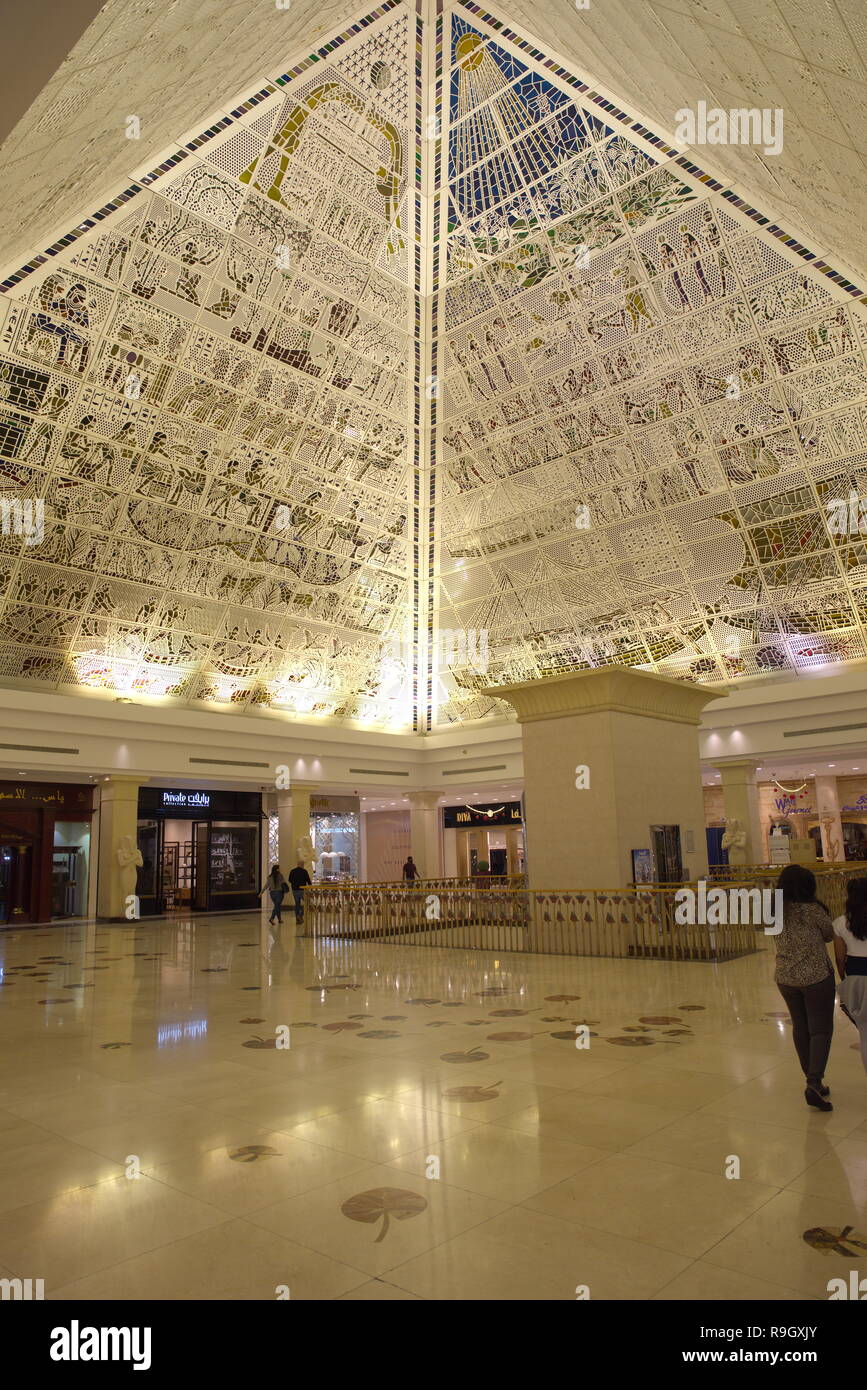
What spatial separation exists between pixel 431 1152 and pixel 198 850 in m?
19.9

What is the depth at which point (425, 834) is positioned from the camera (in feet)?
82.3

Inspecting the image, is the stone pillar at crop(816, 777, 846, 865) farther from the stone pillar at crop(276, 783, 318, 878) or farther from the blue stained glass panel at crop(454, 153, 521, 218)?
the blue stained glass panel at crop(454, 153, 521, 218)

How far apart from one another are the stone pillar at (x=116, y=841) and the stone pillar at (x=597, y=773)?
10.2 m

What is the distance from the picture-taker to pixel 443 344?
17.7m

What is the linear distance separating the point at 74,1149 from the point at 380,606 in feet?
57.9

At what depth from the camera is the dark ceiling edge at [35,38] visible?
198 cm

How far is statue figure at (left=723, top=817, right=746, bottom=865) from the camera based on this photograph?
1917 cm

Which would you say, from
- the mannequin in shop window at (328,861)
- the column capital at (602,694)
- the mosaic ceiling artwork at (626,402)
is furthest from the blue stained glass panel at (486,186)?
the mannequin in shop window at (328,861)

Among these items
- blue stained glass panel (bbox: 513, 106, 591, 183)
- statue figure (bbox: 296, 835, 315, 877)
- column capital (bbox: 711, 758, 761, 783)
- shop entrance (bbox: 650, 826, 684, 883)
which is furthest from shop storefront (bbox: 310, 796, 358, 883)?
blue stained glass panel (bbox: 513, 106, 591, 183)

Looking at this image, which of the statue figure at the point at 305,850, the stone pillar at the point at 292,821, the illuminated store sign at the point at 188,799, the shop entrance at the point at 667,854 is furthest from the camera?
the illuminated store sign at the point at 188,799

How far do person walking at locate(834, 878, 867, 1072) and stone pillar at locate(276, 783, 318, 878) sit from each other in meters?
18.4

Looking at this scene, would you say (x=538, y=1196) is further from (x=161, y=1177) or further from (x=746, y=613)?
(x=746, y=613)

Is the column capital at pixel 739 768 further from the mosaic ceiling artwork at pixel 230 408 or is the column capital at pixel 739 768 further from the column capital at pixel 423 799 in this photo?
the mosaic ceiling artwork at pixel 230 408

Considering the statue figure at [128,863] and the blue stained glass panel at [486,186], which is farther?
the statue figure at [128,863]
